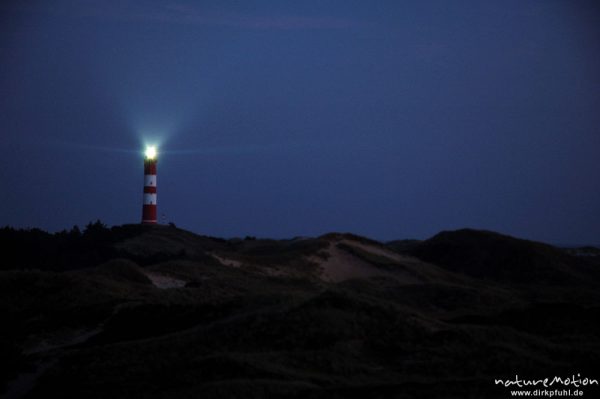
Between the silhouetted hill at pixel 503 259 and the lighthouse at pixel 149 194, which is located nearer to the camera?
the silhouetted hill at pixel 503 259

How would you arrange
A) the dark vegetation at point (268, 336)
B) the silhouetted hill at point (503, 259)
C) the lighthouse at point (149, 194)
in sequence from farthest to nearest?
the lighthouse at point (149, 194), the silhouetted hill at point (503, 259), the dark vegetation at point (268, 336)

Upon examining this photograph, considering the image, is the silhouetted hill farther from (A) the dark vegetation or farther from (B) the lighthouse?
(B) the lighthouse

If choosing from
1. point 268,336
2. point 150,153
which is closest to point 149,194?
point 150,153

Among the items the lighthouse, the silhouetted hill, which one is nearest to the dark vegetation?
the silhouetted hill

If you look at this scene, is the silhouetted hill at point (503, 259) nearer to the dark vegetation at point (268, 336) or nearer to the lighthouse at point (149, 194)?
the dark vegetation at point (268, 336)

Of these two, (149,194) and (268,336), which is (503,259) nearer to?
(149,194)

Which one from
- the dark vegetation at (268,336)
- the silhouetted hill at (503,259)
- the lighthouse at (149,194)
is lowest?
A: the dark vegetation at (268,336)

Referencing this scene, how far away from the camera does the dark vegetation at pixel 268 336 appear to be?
1619 cm

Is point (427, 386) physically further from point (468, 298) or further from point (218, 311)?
point (468, 298)

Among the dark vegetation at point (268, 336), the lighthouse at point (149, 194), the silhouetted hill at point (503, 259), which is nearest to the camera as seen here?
the dark vegetation at point (268, 336)

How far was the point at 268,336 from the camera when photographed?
19.0 meters

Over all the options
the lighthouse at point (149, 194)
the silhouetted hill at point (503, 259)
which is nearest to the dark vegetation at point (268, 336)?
the silhouetted hill at point (503, 259)

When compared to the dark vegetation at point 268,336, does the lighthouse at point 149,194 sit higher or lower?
higher

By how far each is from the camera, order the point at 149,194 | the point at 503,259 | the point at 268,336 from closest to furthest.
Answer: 1. the point at 268,336
2. the point at 503,259
3. the point at 149,194
